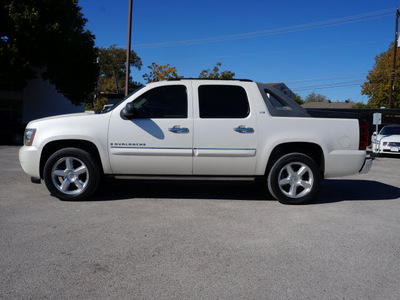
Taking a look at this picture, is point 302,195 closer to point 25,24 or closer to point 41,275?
point 41,275

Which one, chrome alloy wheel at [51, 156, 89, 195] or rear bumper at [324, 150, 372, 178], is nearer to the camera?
chrome alloy wheel at [51, 156, 89, 195]

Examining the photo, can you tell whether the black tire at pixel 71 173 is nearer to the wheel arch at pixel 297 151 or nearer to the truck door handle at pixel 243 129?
the truck door handle at pixel 243 129

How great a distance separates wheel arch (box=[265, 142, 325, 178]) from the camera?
5.88 meters

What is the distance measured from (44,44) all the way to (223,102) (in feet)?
59.9

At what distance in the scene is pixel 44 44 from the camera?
20.8m

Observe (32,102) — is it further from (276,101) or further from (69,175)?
(276,101)

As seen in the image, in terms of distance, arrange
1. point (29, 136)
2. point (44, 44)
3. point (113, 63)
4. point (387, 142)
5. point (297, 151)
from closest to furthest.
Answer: point (29, 136), point (297, 151), point (387, 142), point (44, 44), point (113, 63)

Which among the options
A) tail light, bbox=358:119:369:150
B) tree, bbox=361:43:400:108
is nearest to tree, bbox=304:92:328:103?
tree, bbox=361:43:400:108

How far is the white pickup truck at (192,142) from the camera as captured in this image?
562cm

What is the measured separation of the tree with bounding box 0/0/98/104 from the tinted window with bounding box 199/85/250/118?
16703 mm

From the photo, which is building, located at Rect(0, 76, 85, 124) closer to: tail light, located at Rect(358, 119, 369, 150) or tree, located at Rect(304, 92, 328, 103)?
tail light, located at Rect(358, 119, 369, 150)

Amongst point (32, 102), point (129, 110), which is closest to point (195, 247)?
point (129, 110)

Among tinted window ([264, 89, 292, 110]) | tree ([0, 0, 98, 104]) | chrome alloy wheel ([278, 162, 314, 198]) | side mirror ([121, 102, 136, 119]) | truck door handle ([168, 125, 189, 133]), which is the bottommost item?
chrome alloy wheel ([278, 162, 314, 198])

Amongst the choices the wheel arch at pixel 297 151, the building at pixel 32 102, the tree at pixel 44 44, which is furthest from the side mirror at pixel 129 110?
the building at pixel 32 102
